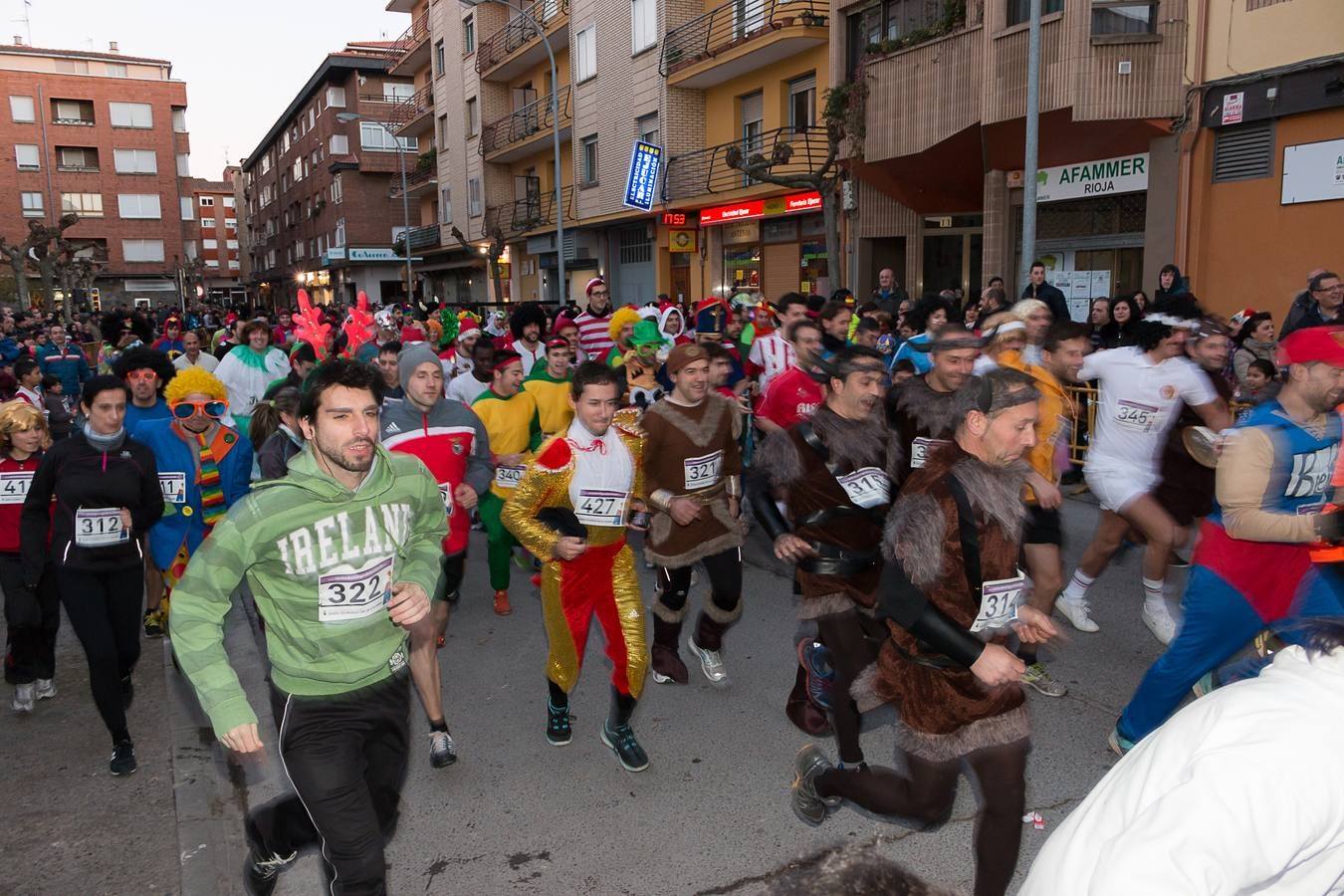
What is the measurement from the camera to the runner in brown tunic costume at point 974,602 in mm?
2939

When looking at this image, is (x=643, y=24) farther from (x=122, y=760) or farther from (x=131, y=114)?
(x=131, y=114)

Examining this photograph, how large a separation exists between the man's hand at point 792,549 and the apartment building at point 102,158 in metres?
68.7

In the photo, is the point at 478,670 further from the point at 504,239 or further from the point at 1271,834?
the point at 504,239

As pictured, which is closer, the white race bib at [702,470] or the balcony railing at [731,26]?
the white race bib at [702,470]

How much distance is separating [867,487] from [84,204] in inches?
2915

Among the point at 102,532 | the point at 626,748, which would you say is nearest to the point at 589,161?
the point at 102,532

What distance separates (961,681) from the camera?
3045 millimetres

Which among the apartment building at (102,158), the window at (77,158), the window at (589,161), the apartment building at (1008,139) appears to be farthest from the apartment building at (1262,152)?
the window at (77,158)

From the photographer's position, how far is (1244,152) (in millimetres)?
12984

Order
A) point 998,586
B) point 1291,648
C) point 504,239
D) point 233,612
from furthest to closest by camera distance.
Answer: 1. point 504,239
2. point 233,612
3. point 998,586
4. point 1291,648

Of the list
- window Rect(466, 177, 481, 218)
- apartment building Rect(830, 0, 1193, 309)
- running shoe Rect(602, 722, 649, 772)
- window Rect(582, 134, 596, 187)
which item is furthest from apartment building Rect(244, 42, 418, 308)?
running shoe Rect(602, 722, 649, 772)

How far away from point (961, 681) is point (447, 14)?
42.2 m

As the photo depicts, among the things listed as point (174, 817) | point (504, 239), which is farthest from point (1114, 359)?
point (504, 239)

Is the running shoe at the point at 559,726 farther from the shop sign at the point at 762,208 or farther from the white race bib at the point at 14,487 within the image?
the shop sign at the point at 762,208
